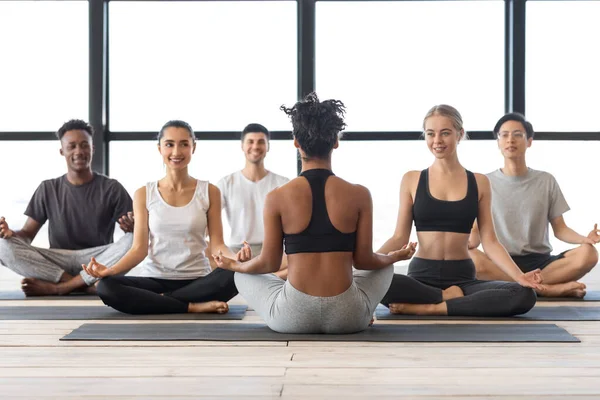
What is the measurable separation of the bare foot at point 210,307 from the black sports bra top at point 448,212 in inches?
38.2

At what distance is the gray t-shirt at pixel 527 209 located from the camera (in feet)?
13.8

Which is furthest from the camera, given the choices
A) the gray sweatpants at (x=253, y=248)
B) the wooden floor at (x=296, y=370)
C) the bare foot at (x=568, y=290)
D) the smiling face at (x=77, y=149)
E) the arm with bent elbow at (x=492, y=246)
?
the gray sweatpants at (x=253, y=248)

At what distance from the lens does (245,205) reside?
4488 millimetres

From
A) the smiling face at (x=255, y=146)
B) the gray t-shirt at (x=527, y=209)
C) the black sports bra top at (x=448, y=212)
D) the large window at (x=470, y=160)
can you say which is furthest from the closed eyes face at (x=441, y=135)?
the large window at (x=470, y=160)

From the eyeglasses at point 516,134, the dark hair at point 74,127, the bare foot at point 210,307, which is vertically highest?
the dark hair at point 74,127

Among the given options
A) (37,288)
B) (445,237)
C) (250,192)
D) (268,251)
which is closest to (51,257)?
(37,288)

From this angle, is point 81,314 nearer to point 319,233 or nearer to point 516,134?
point 319,233

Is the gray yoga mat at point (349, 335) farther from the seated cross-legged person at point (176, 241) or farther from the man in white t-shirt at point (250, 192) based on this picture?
the man in white t-shirt at point (250, 192)

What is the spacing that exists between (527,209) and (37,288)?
2.69 m

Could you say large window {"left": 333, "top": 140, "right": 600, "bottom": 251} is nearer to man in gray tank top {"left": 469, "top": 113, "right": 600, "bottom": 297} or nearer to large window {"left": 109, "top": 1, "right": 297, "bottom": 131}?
large window {"left": 109, "top": 1, "right": 297, "bottom": 131}

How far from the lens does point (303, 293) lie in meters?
2.82

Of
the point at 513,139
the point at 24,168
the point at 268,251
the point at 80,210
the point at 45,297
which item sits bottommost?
the point at 45,297

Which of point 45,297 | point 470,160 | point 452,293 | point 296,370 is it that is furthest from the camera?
point 470,160

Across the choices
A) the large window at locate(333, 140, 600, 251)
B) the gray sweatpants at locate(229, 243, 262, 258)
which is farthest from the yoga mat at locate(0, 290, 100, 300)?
the large window at locate(333, 140, 600, 251)
